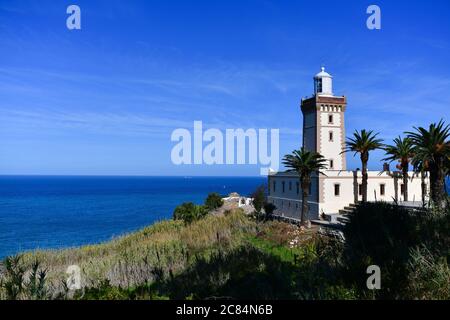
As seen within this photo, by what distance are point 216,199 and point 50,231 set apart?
22.0 meters

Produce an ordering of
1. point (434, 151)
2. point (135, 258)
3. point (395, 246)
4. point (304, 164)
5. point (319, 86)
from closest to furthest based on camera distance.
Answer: point (395, 246)
point (135, 258)
point (434, 151)
point (304, 164)
point (319, 86)

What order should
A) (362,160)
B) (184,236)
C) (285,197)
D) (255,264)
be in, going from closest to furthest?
(255,264) → (184,236) → (362,160) → (285,197)

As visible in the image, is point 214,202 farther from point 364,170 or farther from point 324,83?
point 364,170

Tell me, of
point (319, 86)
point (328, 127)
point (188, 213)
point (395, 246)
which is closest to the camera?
point (395, 246)

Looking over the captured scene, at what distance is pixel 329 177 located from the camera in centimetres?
3650

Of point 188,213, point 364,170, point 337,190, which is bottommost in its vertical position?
point 188,213

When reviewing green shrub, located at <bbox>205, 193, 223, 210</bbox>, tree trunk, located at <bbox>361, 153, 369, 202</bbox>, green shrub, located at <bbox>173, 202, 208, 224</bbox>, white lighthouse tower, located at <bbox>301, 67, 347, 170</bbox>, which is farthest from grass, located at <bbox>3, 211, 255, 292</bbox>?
green shrub, located at <bbox>205, 193, 223, 210</bbox>

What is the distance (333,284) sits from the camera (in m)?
6.95

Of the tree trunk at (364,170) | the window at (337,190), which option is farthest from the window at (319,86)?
the window at (337,190)

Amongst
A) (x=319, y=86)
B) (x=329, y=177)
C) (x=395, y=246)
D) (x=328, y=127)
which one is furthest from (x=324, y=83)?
(x=395, y=246)

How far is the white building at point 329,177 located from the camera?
36469mm

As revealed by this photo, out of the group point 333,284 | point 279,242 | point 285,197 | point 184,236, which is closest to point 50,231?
point 285,197

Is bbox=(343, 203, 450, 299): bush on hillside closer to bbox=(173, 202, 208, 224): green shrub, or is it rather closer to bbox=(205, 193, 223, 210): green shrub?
bbox=(173, 202, 208, 224): green shrub
